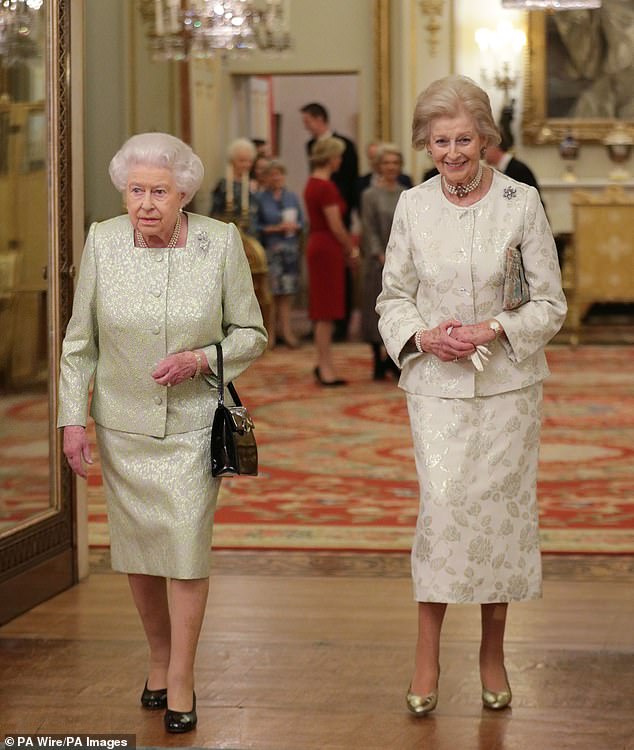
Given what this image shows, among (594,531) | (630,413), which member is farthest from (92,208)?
(594,531)

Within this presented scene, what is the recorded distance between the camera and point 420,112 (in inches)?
144

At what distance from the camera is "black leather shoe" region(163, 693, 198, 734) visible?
12.0ft

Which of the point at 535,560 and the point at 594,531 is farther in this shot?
the point at 594,531

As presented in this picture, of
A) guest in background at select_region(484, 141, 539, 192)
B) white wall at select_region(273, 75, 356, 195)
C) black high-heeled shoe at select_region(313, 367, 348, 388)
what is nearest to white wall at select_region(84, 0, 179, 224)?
black high-heeled shoe at select_region(313, 367, 348, 388)

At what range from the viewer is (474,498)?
3.73m

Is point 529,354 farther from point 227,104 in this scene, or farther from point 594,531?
point 227,104

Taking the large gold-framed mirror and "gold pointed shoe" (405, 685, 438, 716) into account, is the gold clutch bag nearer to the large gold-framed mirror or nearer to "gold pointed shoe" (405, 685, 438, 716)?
"gold pointed shoe" (405, 685, 438, 716)

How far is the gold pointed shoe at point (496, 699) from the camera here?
3846 millimetres

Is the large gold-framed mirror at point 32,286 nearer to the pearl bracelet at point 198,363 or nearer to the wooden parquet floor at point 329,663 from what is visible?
the wooden parquet floor at point 329,663

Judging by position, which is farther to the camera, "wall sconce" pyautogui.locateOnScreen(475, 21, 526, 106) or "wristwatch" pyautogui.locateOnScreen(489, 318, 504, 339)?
"wall sconce" pyautogui.locateOnScreen(475, 21, 526, 106)

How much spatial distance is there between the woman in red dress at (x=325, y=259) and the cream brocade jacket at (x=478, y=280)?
6310 mm

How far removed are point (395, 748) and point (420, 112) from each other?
1611mm

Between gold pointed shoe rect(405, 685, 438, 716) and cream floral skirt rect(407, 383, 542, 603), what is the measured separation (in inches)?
10.8

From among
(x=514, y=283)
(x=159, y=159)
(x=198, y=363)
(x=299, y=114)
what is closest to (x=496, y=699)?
(x=514, y=283)
